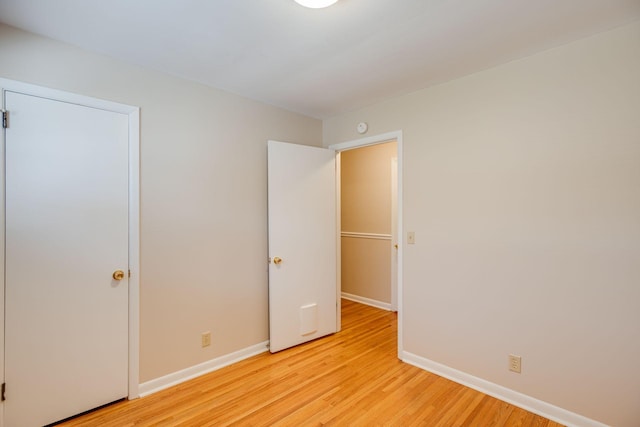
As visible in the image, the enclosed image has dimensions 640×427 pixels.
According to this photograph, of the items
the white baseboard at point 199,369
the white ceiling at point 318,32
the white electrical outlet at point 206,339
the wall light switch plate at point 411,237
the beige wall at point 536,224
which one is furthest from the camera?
the wall light switch plate at point 411,237

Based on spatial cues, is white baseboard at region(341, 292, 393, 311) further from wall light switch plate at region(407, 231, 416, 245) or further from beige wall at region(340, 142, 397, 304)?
wall light switch plate at region(407, 231, 416, 245)

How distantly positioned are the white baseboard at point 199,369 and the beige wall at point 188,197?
0.05 metres

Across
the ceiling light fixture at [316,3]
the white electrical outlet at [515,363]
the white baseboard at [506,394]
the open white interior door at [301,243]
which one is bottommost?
the white baseboard at [506,394]

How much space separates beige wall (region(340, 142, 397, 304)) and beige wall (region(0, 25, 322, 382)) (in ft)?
5.93

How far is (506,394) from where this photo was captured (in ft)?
7.30

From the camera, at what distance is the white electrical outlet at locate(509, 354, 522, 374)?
219cm

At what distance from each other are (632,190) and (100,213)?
3.28m

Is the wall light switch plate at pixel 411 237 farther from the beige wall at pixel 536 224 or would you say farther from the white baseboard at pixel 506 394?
the white baseboard at pixel 506 394

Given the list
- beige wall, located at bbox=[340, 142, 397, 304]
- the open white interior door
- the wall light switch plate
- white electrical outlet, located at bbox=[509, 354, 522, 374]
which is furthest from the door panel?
beige wall, located at bbox=[340, 142, 397, 304]

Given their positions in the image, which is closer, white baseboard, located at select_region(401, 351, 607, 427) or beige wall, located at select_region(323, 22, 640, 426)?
beige wall, located at select_region(323, 22, 640, 426)

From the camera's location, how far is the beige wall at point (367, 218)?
4332 mm

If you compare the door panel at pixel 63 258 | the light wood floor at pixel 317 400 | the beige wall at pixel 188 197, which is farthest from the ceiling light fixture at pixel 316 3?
the light wood floor at pixel 317 400


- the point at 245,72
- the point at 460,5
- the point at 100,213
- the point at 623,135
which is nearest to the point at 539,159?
the point at 623,135

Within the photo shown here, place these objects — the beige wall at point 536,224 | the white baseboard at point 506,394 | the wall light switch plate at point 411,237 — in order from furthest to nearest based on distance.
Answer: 1. the wall light switch plate at point 411,237
2. the white baseboard at point 506,394
3. the beige wall at point 536,224
